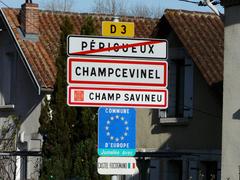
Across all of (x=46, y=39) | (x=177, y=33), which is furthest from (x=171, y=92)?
(x=46, y=39)

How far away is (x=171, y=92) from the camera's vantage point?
80.9ft

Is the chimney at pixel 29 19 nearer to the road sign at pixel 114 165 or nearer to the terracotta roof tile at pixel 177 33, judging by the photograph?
the terracotta roof tile at pixel 177 33

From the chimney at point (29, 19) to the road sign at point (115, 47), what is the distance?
20.8 m

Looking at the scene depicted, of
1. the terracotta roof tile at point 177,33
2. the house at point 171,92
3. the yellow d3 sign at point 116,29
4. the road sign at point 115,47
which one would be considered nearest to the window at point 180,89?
the house at point 171,92

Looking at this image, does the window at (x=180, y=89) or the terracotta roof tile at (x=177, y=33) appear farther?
the window at (x=180, y=89)

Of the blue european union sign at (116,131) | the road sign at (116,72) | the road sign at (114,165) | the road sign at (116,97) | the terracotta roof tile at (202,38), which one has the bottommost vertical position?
the road sign at (114,165)

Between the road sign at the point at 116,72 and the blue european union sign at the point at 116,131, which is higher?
the road sign at the point at 116,72

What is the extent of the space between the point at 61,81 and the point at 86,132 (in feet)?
9.48

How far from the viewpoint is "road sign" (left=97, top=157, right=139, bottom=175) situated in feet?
27.9

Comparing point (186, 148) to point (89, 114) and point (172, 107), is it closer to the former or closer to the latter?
point (172, 107)

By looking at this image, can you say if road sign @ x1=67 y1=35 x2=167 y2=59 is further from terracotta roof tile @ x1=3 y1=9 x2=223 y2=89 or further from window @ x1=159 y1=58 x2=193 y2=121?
window @ x1=159 y1=58 x2=193 y2=121

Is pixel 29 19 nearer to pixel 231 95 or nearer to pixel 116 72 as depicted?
pixel 231 95

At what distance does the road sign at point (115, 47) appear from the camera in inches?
338

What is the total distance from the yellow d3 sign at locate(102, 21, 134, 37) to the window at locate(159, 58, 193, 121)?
14.6 meters
